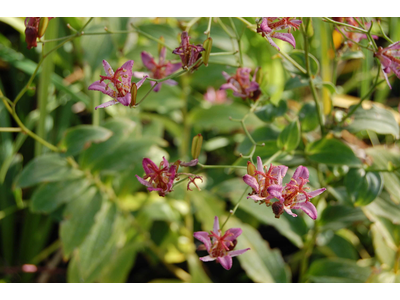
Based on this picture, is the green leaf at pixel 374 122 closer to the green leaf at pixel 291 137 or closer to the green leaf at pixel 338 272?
the green leaf at pixel 291 137

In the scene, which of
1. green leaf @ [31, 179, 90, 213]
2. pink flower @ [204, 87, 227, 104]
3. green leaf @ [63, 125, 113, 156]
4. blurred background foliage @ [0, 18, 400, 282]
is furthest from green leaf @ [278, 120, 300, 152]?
pink flower @ [204, 87, 227, 104]

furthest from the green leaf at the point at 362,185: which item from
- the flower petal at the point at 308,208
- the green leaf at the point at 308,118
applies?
the flower petal at the point at 308,208

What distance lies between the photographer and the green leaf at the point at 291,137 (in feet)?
2.09

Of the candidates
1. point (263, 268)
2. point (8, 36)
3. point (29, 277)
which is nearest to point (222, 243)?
point (263, 268)

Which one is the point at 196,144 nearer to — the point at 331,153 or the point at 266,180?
the point at 266,180

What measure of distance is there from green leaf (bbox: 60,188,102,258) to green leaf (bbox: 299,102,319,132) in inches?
19.1

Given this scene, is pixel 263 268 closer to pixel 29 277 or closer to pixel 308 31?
pixel 308 31

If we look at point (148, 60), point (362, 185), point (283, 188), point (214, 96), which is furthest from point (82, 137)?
point (214, 96)

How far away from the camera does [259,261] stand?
34.6 inches

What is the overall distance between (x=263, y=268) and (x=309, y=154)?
32 cm

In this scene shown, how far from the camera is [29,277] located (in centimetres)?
109

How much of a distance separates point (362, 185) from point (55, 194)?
0.64 meters

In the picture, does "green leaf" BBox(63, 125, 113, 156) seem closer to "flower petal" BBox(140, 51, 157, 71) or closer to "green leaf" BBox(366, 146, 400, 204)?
"flower petal" BBox(140, 51, 157, 71)

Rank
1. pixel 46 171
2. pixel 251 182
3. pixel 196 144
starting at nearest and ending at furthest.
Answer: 1. pixel 251 182
2. pixel 196 144
3. pixel 46 171
